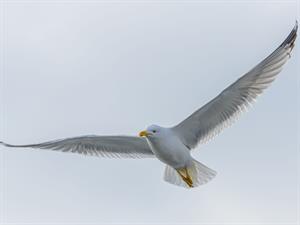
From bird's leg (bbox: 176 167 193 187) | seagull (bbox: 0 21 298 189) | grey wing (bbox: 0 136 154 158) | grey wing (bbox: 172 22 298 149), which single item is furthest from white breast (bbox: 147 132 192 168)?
grey wing (bbox: 0 136 154 158)

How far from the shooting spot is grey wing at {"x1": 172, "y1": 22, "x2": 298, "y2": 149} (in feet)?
41.5

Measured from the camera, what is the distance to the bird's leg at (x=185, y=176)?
12.9 metres

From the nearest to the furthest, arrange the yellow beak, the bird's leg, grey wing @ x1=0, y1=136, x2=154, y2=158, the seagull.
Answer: the yellow beak
the seagull
the bird's leg
grey wing @ x1=0, y1=136, x2=154, y2=158

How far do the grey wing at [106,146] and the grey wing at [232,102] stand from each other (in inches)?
20.2

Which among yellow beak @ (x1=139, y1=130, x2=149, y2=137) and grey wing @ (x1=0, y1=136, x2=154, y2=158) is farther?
grey wing @ (x1=0, y1=136, x2=154, y2=158)

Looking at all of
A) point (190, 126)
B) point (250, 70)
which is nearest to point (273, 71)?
point (250, 70)

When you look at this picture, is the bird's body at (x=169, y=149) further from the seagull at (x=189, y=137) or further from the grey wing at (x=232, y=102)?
the grey wing at (x=232, y=102)

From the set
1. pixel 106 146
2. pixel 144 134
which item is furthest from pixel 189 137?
pixel 106 146

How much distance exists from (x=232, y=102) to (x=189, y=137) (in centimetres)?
59

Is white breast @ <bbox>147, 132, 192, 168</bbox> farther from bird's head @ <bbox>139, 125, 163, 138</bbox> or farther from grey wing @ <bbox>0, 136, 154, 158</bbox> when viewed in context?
grey wing @ <bbox>0, 136, 154, 158</bbox>

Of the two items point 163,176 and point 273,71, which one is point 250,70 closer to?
point 273,71

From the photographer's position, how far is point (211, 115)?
13031 millimetres

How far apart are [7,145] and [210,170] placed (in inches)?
82.3

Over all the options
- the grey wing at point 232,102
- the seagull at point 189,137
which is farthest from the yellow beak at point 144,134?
the grey wing at point 232,102
